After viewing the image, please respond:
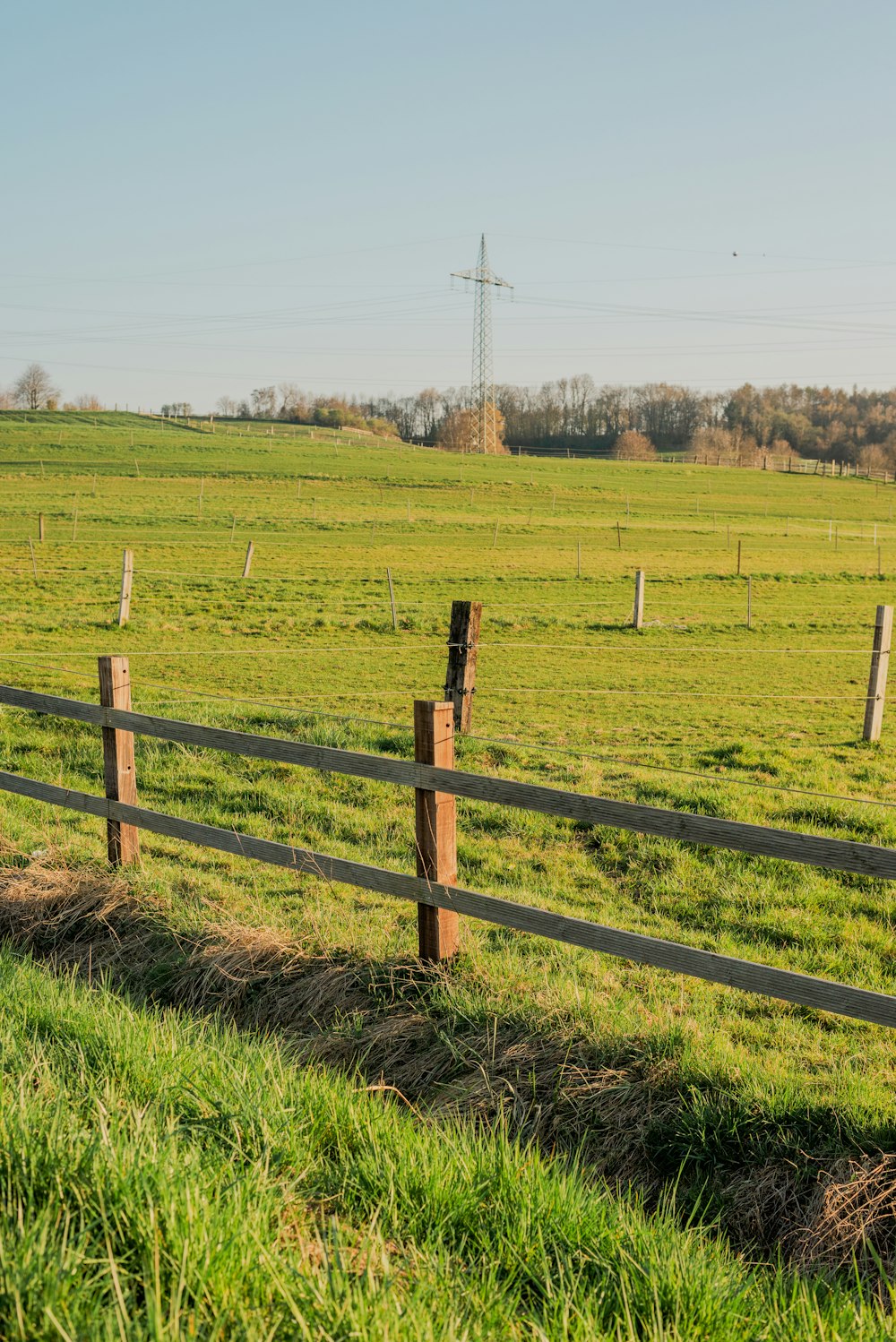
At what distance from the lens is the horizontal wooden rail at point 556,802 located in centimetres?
391

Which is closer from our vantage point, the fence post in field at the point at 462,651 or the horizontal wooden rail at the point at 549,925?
the horizontal wooden rail at the point at 549,925

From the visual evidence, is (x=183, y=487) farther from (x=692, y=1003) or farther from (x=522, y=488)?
(x=692, y=1003)

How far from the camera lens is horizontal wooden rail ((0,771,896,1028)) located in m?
3.88

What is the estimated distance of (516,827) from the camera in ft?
27.5

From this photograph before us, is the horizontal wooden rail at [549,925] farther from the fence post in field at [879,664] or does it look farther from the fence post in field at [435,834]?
the fence post in field at [879,664]

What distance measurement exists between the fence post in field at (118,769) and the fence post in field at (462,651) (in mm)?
5290

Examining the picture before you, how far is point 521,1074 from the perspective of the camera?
14.3ft

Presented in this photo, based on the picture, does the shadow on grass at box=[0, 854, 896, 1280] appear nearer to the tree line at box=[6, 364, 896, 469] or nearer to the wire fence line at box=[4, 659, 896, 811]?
the wire fence line at box=[4, 659, 896, 811]

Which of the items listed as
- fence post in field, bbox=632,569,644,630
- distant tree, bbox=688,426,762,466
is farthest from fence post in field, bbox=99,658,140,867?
distant tree, bbox=688,426,762,466

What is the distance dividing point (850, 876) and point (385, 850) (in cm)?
316

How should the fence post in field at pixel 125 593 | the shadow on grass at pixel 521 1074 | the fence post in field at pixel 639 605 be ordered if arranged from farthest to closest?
the fence post in field at pixel 639 605, the fence post in field at pixel 125 593, the shadow on grass at pixel 521 1074

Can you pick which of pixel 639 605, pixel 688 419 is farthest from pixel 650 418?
pixel 639 605

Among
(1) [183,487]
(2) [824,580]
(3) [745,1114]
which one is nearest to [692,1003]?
(3) [745,1114]

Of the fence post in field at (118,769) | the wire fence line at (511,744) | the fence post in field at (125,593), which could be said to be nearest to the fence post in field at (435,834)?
the fence post in field at (118,769)
